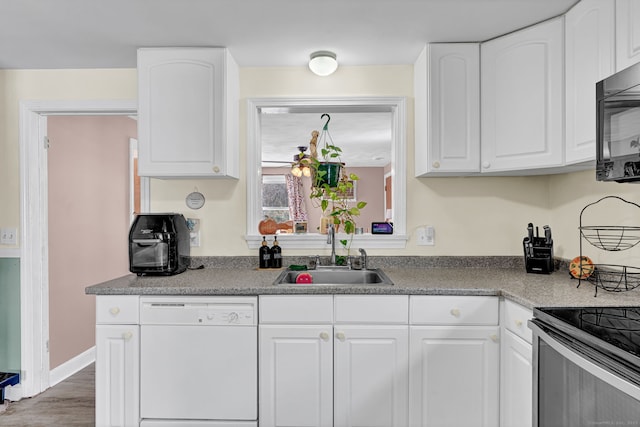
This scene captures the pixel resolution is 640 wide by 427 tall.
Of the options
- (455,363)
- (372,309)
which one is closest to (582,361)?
(455,363)

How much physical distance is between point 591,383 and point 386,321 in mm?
899

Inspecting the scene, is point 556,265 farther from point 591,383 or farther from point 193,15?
point 193,15

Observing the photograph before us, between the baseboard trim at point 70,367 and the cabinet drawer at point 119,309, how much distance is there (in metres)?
1.39

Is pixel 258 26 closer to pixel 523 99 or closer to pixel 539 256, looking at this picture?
pixel 523 99

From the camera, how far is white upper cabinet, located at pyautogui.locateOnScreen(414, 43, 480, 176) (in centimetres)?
222

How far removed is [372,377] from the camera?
74.9 inches

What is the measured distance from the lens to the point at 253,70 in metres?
2.58

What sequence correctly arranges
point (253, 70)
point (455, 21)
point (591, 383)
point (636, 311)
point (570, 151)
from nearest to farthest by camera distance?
point (591, 383) < point (636, 311) < point (570, 151) < point (455, 21) < point (253, 70)

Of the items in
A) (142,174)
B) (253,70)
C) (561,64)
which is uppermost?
(253,70)

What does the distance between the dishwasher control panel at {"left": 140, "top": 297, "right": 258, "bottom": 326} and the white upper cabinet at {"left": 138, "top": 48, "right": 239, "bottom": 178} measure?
2.38 feet

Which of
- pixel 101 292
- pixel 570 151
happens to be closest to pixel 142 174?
pixel 101 292

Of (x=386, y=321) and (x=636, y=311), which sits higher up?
(x=636, y=311)

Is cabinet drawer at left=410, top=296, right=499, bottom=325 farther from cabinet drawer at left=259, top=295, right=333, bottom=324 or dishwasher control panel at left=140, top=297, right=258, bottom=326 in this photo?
dishwasher control panel at left=140, top=297, right=258, bottom=326

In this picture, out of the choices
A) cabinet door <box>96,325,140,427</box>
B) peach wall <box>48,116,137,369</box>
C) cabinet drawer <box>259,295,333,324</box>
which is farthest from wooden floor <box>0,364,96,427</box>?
cabinet drawer <box>259,295,333,324</box>
